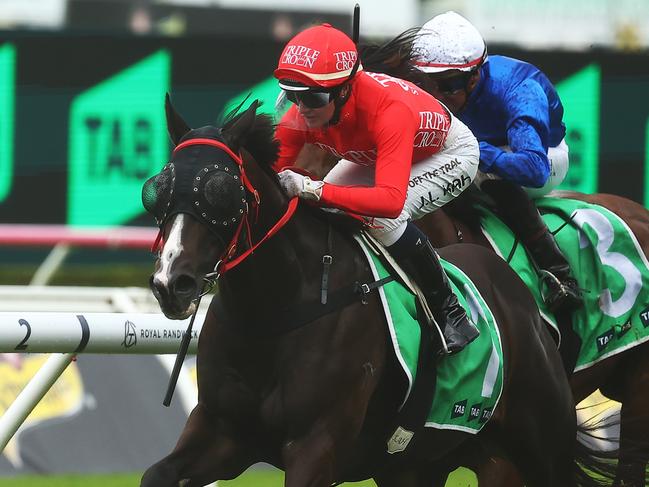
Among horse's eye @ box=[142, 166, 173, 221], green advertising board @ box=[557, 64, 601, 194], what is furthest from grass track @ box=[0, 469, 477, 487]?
green advertising board @ box=[557, 64, 601, 194]

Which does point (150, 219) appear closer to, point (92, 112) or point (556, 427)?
point (92, 112)

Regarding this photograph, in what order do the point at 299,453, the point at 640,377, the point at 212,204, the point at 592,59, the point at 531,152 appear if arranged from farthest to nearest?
the point at 592,59 → the point at 640,377 → the point at 531,152 → the point at 299,453 → the point at 212,204

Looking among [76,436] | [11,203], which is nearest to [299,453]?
[76,436]

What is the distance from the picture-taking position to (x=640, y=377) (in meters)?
5.33

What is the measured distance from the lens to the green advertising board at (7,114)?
10.1 meters

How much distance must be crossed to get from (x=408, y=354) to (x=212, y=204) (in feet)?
2.88

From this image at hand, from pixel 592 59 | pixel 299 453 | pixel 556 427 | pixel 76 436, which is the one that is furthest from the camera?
pixel 592 59

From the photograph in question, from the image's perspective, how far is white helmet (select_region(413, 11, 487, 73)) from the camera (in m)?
4.88

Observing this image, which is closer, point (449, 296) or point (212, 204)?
point (212, 204)

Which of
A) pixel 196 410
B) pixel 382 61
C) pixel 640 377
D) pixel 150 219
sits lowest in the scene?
pixel 150 219

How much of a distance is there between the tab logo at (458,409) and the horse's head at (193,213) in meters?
1.06

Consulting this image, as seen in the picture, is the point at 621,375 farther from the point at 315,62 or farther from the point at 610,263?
the point at 315,62

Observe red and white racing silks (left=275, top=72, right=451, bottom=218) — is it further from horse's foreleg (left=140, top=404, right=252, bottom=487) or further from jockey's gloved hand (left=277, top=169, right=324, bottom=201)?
horse's foreleg (left=140, top=404, right=252, bottom=487)

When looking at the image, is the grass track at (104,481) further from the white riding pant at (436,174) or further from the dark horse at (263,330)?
the dark horse at (263,330)
